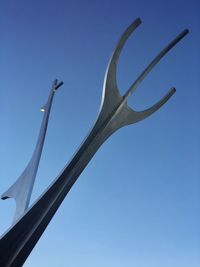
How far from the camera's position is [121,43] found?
464 inches

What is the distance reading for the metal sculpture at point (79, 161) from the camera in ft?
28.5

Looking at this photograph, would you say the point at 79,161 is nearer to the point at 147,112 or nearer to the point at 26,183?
the point at 26,183

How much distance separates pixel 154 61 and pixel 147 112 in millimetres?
1543

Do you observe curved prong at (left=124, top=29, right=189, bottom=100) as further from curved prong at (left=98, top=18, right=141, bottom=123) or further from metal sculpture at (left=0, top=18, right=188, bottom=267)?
curved prong at (left=98, top=18, right=141, bottom=123)

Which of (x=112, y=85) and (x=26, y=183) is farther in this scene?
(x=26, y=183)

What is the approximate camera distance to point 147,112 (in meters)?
12.5

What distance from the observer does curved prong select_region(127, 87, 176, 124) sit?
469 inches

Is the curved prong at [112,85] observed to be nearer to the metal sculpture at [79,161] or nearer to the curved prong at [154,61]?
the metal sculpture at [79,161]

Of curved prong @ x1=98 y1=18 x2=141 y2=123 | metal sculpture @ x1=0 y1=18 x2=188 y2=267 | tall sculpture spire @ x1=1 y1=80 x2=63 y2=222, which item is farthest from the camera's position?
tall sculpture spire @ x1=1 y1=80 x2=63 y2=222

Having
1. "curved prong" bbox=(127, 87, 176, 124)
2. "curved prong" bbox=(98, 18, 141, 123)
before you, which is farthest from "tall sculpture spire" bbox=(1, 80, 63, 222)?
"curved prong" bbox=(127, 87, 176, 124)

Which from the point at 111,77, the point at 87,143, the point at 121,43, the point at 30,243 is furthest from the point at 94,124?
the point at 30,243

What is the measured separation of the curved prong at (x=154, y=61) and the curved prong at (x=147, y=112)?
0.63 meters

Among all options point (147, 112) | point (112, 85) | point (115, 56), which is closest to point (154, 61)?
point (115, 56)

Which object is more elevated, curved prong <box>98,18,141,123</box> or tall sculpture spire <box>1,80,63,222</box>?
curved prong <box>98,18,141,123</box>
